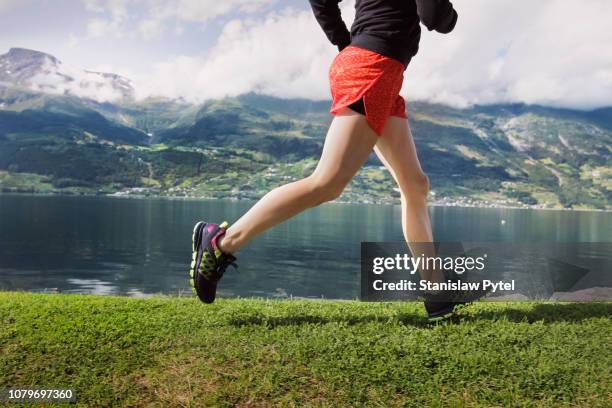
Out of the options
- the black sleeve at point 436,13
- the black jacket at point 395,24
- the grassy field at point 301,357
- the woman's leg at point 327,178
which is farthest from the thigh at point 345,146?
the grassy field at point 301,357

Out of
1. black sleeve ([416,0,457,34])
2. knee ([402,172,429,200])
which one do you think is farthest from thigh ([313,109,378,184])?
black sleeve ([416,0,457,34])

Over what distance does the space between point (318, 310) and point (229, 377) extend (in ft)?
5.07

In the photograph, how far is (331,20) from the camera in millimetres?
4285

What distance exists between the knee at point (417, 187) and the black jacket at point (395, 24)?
0.94 meters

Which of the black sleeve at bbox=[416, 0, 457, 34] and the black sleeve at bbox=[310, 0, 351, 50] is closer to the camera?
the black sleeve at bbox=[416, 0, 457, 34]

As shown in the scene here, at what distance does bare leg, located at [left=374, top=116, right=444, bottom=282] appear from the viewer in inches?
165

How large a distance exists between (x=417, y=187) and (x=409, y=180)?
4.3 inches

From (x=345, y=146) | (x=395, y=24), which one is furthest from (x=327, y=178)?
(x=395, y=24)

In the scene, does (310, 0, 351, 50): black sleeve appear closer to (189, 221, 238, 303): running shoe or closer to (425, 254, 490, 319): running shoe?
(189, 221, 238, 303): running shoe

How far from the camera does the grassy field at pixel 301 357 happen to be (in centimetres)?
342

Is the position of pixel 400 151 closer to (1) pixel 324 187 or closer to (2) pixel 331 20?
(1) pixel 324 187

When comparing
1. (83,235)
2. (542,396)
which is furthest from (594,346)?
(83,235)

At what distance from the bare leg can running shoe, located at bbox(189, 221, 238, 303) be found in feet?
4.68

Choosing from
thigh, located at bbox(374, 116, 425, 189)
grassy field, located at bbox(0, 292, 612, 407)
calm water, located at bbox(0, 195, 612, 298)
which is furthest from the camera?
calm water, located at bbox(0, 195, 612, 298)
